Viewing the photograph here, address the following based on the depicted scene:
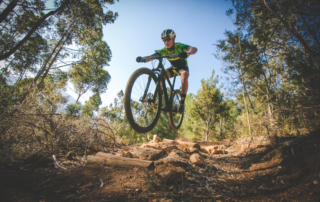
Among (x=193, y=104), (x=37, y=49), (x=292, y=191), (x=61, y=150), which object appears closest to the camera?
(x=292, y=191)

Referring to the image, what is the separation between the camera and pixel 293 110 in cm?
344

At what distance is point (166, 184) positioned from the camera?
1936 mm

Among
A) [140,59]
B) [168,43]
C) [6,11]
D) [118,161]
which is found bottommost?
[118,161]

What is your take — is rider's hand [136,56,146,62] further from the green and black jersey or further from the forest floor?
the forest floor

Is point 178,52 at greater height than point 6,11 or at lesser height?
lesser

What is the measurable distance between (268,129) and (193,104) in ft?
48.6

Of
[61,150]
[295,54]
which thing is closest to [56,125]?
[61,150]

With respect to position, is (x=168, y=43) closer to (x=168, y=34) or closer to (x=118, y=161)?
(x=168, y=34)

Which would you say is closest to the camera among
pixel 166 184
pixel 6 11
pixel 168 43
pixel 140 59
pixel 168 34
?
pixel 166 184

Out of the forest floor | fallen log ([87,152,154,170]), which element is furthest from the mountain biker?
the forest floor

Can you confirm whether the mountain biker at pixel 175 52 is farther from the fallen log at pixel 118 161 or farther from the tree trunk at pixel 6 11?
the tree trunk at pixel 6 11

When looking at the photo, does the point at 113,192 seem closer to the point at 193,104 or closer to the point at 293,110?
the point at 293,110

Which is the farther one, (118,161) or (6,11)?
(6,11)

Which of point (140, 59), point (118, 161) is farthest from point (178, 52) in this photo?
point (118, 161)
